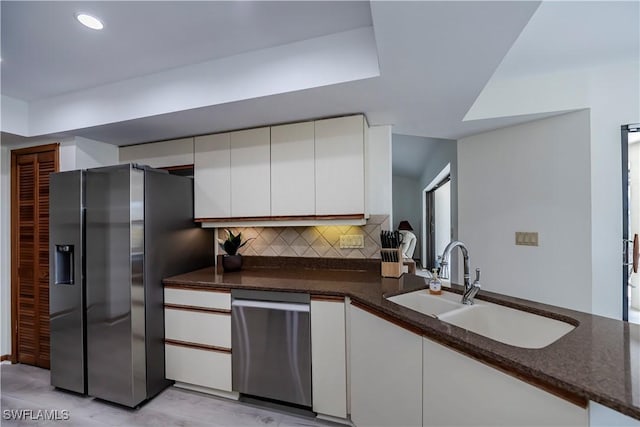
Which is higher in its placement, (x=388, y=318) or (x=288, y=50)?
(x=288, y=50)

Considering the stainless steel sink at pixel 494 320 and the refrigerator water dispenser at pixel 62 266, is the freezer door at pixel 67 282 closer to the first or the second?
the refrigerator water dispenser at pixel 62 266

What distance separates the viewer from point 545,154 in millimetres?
2404

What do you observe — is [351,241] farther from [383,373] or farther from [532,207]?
[532,207]

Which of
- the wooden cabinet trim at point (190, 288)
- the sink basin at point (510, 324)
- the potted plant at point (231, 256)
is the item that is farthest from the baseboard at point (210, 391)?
the sink basin at point (510, 324)

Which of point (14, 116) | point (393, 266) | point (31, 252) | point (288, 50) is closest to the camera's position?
point (288, 50)

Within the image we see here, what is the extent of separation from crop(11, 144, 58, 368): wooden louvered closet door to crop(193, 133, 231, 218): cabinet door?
137 centimetres

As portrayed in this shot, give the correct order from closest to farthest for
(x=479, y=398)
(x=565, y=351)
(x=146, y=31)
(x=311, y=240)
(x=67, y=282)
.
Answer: (x=565, y=351), (x=479, y=398), (x=146, y=31), (x=67, y=282), (x=311, y=240)

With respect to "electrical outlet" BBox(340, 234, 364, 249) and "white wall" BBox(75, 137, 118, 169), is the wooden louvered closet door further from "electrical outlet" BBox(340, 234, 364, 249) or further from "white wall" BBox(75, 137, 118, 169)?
"electrical outlet" BBox(340, 234, 364, 249)

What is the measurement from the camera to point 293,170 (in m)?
2.30

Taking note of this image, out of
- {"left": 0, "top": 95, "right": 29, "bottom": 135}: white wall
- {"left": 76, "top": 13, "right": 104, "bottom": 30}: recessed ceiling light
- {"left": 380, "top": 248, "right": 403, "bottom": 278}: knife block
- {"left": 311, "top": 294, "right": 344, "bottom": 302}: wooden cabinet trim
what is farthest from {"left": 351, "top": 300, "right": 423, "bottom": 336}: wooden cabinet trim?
{"left": 0, "top": 95, "right": 29, "bottom": 135}: white wall

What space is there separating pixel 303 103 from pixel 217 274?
59.6 inches

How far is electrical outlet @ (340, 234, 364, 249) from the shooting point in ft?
8.07

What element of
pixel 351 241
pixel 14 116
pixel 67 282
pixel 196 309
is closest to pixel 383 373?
pixel 351 241

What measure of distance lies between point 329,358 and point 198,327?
101 centimetres
